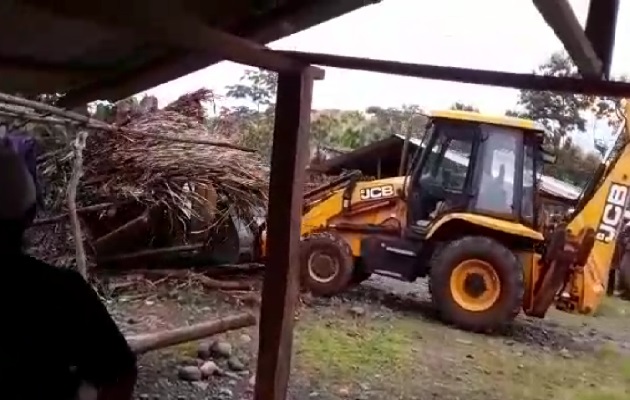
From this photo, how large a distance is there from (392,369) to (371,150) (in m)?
2.39

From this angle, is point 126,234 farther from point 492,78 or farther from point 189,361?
point 492,78

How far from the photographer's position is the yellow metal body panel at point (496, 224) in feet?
16.4

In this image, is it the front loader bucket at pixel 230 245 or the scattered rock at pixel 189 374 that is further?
the front loader bucket at pixel 230 245

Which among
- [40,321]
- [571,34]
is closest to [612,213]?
[571,34]

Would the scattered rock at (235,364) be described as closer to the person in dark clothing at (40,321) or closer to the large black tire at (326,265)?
the large black tire at (326,265)

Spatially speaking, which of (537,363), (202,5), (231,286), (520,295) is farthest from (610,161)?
(202,5)

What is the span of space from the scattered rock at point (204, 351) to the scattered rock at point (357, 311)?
1.15 m

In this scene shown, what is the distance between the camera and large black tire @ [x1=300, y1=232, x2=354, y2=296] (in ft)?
17.8

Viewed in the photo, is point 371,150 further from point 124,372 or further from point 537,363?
point 124,372

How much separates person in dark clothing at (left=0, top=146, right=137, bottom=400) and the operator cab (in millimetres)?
3943

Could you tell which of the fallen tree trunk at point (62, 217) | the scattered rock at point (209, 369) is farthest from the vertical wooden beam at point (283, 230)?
the fallen tree trunk at point (62, 217)

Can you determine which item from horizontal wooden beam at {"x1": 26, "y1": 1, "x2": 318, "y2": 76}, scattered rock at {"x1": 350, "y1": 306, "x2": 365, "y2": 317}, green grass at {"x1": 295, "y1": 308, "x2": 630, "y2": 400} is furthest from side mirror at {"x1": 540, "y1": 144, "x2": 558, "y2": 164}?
horizontal wooden beam at {"x1": 26, "y1": 1, "x2": 318, "y2": 76}

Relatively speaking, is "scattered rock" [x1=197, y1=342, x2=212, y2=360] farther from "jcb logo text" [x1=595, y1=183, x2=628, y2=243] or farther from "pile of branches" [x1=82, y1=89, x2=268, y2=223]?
"jcb logo text" [x1=595, y1=183, x2=628, y2=243]

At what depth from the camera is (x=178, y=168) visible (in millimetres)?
4746
